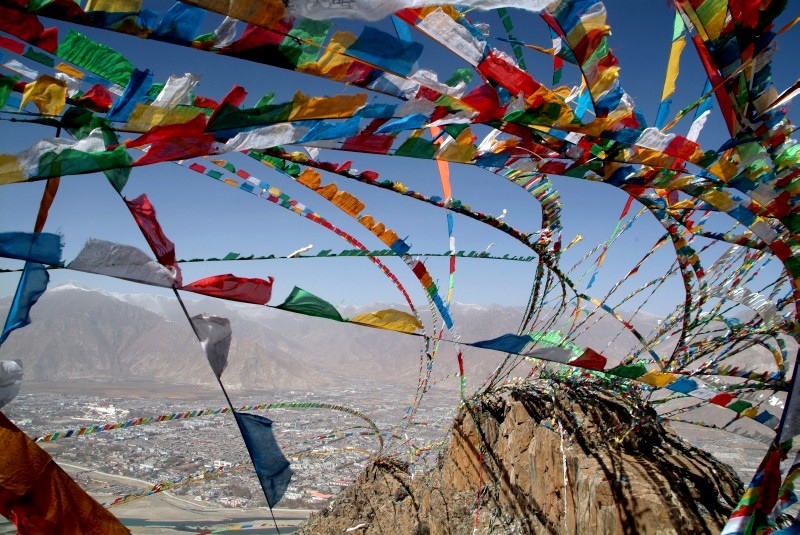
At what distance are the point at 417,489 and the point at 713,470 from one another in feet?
14.4

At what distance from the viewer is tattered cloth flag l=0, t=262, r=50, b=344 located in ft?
6.90

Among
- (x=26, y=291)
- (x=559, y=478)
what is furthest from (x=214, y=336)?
(x=559, y=478)

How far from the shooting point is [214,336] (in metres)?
1.95

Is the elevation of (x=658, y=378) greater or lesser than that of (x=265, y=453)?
greater

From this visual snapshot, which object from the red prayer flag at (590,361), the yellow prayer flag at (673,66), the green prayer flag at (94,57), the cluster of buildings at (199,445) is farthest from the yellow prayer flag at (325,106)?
the cluster of buildings at (199,445)

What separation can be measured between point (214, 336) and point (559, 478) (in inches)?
161

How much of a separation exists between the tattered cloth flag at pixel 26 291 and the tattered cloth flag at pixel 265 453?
112 centimetres

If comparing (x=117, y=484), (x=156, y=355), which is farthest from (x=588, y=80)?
(x=156, y=355)

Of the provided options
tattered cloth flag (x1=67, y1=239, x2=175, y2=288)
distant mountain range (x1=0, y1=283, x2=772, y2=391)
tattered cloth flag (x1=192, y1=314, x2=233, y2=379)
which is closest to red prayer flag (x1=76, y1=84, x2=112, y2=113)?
tattered cloth flag (x1=67, y1=239, x2=175, y2=288)

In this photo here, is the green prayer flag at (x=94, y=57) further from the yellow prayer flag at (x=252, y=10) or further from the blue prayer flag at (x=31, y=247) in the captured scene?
the yellow prayer flag at (x=252, y=10)

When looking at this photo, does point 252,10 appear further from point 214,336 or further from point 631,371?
point 631,371

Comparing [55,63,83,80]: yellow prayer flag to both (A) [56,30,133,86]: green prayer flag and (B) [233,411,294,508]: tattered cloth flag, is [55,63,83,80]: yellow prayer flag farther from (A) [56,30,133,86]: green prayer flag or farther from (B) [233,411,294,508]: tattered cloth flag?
(B) [233,411,294,508]: tattered cloth flag

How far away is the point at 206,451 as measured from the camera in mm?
44031

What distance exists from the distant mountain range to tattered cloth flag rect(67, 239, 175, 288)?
7382 cm
